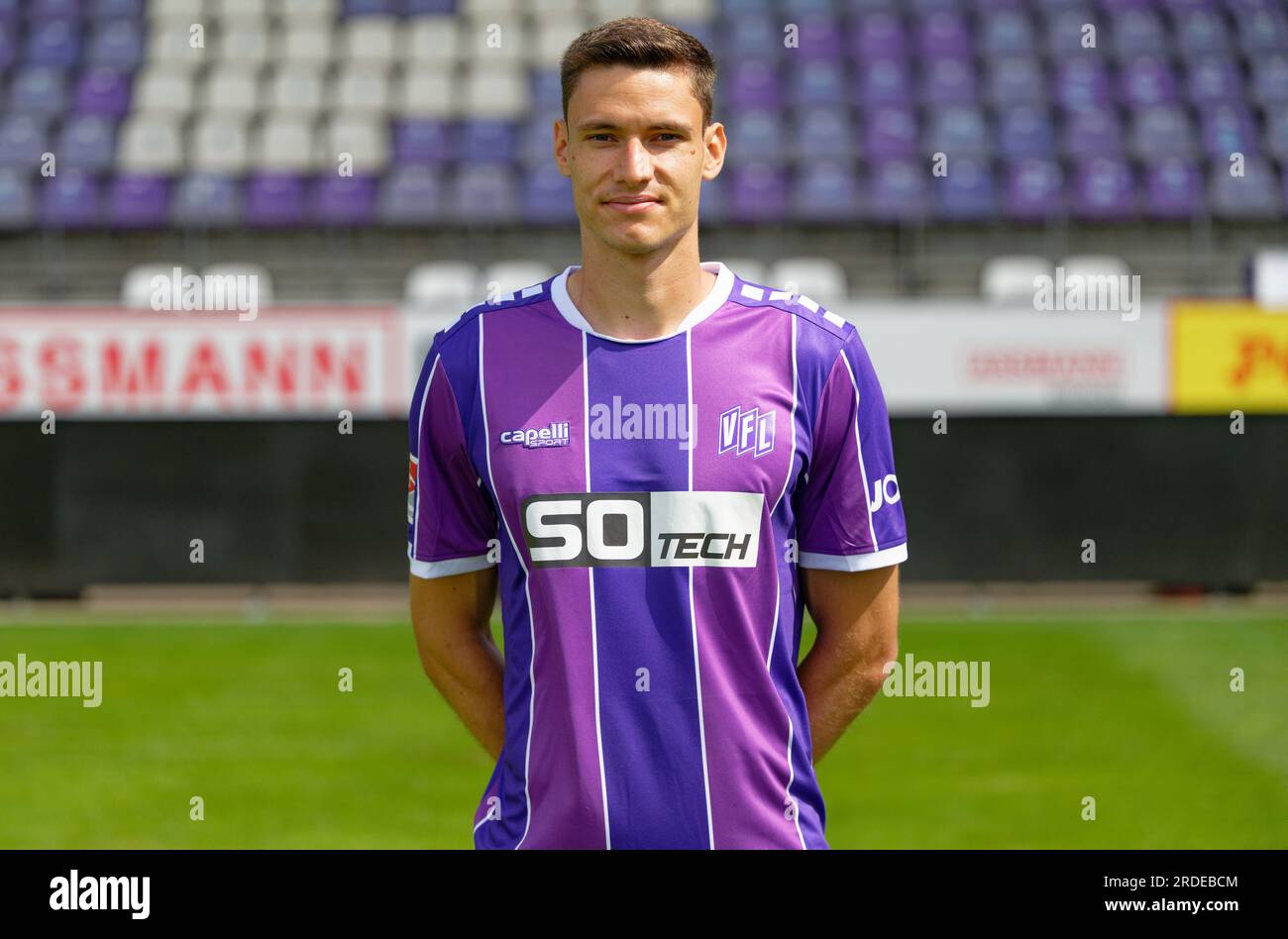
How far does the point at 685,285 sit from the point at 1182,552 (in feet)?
37.5

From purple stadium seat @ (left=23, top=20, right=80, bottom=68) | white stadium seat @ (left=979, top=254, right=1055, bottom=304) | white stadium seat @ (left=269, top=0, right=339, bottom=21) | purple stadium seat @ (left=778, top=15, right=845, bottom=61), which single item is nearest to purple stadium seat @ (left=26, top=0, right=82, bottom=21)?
purple stadium seat @ (left=23, top=20, right=80, bottom=68)

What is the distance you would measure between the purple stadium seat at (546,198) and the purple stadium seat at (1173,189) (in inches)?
221

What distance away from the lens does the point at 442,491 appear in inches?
103

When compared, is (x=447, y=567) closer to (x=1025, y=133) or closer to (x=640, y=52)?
(x=640, y=52)

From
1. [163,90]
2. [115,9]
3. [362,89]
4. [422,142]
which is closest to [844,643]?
[422,142]

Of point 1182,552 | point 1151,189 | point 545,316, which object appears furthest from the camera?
point 1151,189

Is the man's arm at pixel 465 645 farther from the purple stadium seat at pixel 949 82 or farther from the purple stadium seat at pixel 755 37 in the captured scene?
the purple stadium seat at pixel 755 37

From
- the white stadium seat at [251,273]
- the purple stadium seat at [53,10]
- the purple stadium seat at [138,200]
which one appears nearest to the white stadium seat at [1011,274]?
the white stadium seat at [251,273]

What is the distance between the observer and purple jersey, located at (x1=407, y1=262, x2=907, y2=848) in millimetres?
2416

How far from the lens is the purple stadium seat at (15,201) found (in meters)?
16.2

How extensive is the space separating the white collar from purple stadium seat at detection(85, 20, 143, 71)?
57.7 ft

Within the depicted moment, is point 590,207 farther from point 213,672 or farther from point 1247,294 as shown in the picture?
point 1247,294
